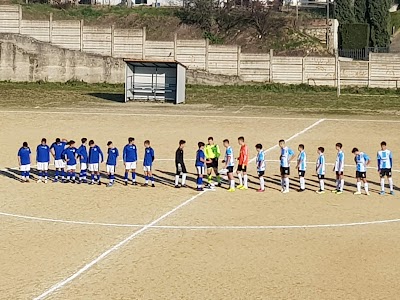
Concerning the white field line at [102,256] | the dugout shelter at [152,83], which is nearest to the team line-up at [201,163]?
the white field line at [102,256]

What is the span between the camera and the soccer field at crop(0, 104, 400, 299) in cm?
1833

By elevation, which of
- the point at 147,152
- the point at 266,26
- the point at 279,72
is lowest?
the point at 147,152

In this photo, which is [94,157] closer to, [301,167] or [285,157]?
[285,157]

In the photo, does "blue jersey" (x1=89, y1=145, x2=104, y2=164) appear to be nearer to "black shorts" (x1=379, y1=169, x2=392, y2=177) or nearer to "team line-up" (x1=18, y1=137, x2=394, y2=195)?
"team line-up" (x1=18, y1=137, x2=394, y2=195)

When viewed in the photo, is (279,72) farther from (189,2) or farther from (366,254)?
(366,254)

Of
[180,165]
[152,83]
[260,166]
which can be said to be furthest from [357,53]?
[180,165]

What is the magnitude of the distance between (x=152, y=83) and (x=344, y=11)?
2837 centimetres

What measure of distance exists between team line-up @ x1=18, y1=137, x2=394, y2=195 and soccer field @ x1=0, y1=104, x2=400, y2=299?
52cm

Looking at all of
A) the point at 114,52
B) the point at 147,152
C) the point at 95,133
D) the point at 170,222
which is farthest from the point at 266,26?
the point at 170,222

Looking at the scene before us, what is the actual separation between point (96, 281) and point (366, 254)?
22.6ft

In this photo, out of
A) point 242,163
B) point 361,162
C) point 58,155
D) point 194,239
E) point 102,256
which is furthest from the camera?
point 58,155

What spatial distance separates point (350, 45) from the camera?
72000mm

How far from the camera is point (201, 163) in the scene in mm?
28531

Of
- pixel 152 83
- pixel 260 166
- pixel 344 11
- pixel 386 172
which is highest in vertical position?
pixel 344 11
